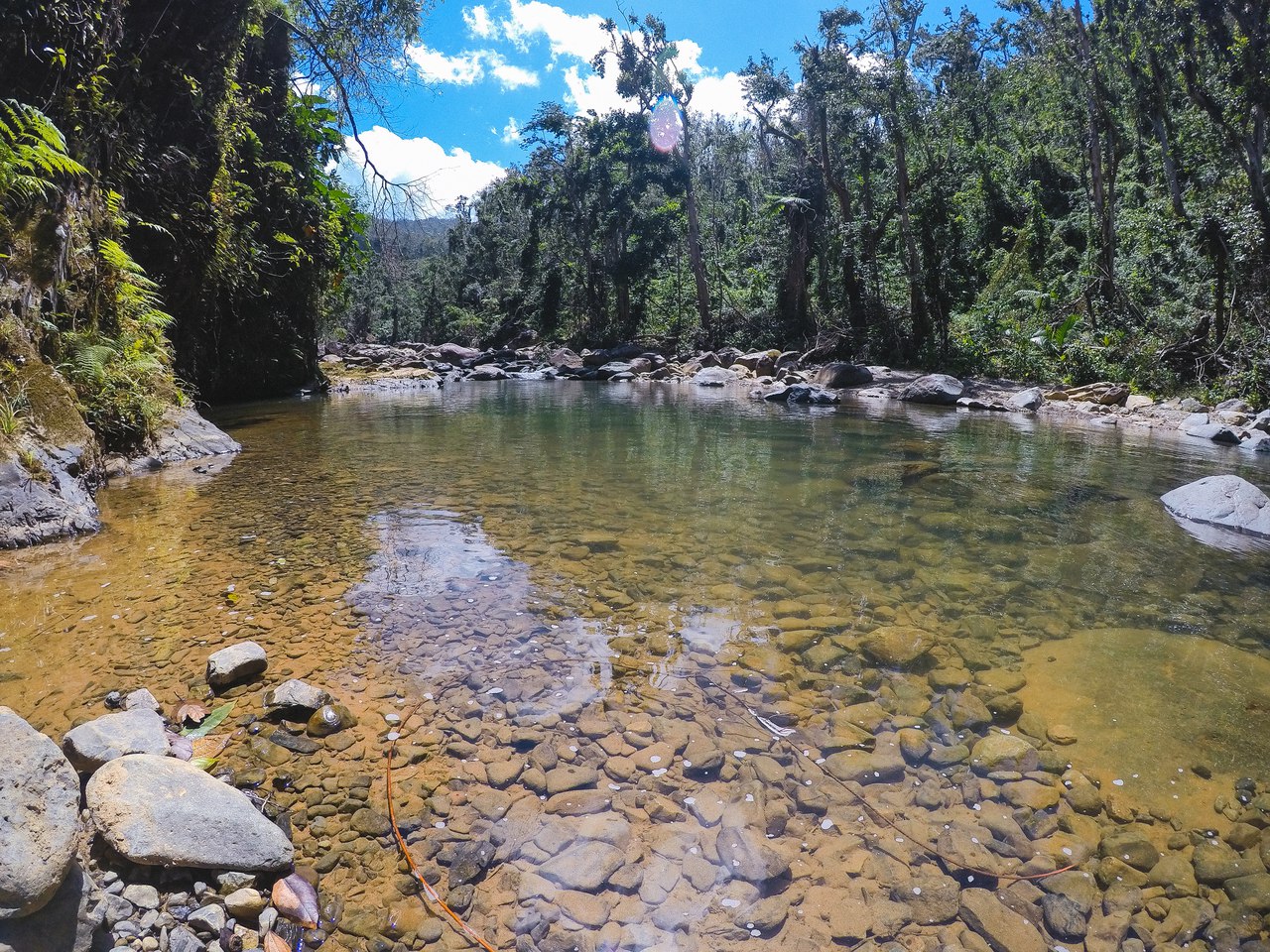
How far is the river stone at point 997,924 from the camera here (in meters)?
2.01

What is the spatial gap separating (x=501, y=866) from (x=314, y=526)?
4.38m

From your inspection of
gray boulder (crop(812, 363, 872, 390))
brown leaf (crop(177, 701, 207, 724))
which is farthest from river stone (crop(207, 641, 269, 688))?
gray boulder (crop(812, 363, 872, 390))

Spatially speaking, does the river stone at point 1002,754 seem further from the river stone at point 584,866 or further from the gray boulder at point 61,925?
the gray boulder at point 61,925

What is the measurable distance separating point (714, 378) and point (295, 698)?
22254 mm

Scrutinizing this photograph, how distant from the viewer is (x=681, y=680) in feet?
11.3

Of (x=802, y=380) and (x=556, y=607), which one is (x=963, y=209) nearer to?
(x=802, y=380)

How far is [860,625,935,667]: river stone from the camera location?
368cm

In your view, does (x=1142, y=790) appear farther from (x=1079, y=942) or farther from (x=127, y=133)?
(x=127, y=133)

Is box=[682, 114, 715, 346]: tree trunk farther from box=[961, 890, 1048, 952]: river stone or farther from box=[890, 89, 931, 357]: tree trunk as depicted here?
box=[961, 890, 1048, 952]: river stone

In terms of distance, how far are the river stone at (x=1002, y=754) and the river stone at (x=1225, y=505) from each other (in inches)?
196

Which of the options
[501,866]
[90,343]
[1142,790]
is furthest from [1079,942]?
[90,343]

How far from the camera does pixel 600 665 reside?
358 cm

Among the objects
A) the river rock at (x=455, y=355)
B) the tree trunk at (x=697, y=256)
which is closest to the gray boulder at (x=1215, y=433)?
the tree trunk at (x=697, y=256)

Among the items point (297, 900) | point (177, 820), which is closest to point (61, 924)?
point (177, 820)
